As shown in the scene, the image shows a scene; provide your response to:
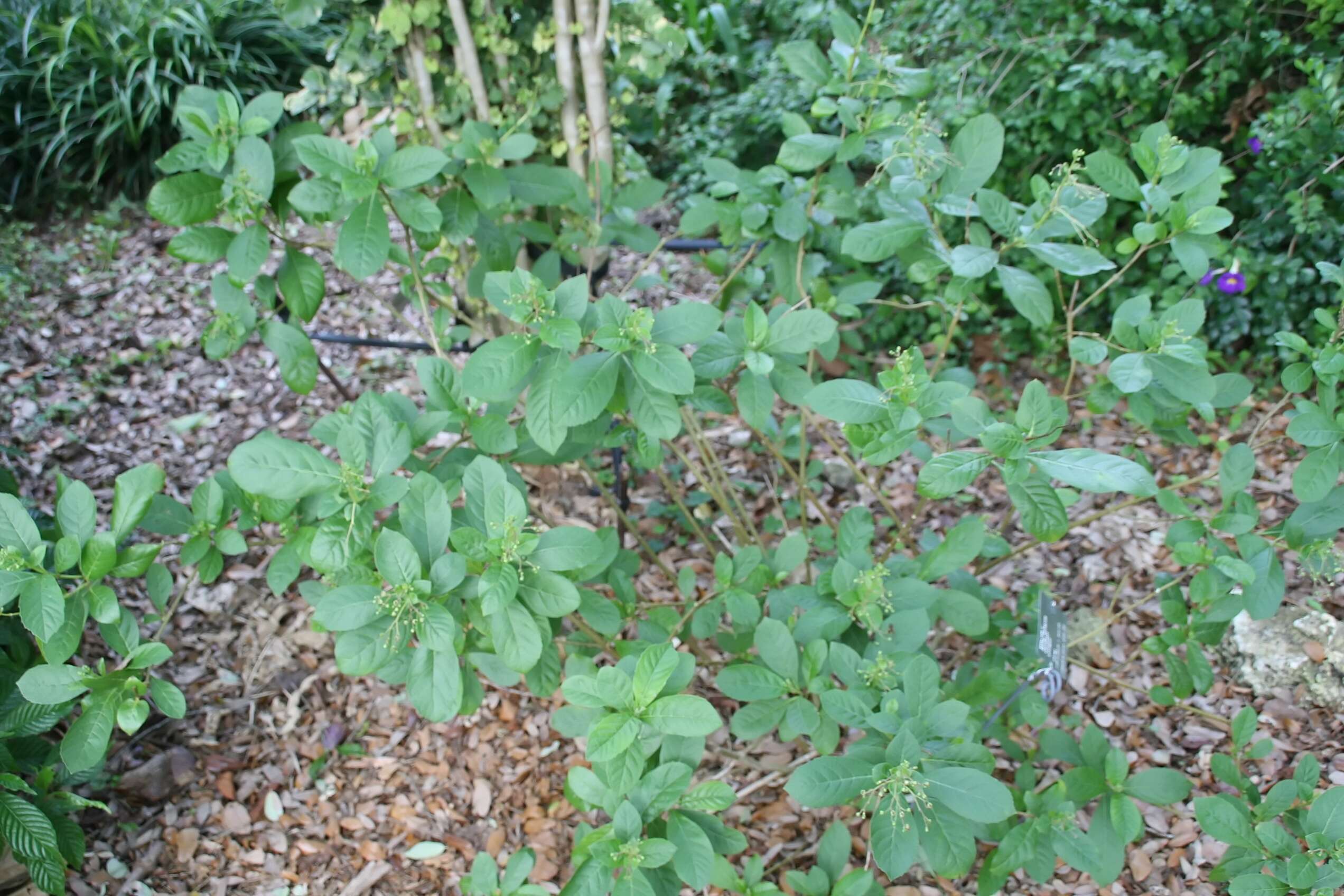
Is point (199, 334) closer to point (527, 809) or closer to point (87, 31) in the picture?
point (87, 31)

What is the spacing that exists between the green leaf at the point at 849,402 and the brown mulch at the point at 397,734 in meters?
0.90

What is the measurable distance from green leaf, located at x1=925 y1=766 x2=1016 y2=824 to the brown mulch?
687 mm

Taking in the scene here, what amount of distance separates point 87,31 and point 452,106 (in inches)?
137

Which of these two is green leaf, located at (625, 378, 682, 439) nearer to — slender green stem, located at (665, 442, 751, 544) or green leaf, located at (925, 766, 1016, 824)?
slender green stem, located at (665, 442, 751, 544)

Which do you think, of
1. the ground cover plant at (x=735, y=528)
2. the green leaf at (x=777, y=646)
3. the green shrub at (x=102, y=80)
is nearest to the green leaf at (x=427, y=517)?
the ground cover plant at (x=735, y=528)

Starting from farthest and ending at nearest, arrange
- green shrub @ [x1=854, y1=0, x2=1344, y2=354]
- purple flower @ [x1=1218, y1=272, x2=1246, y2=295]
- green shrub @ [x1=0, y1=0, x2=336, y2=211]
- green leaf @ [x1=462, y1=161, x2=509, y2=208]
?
green shrub @ [x1=0, y1=0, x2=336, y2=211], purple flower @ [x1=1218, y1=272, x2=1246, y2=295], green shrub @ [x1=854, y1=0, x2=1344, y2=354], green leaf @ [x1=462, y1=161, x2=509, y2=208]

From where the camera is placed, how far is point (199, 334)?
402 cm

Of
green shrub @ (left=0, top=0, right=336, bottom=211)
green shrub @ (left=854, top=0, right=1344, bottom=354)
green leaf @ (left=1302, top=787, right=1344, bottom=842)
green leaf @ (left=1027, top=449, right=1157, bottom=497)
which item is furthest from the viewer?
green shrub @ (left=0, top=0, right=336, bottom=211)

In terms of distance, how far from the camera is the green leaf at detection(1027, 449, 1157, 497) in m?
1.39

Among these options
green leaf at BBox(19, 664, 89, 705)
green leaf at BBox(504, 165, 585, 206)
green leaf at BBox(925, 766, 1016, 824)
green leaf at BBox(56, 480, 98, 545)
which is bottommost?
green leaf at BBox(925, 766, 1016, 824)

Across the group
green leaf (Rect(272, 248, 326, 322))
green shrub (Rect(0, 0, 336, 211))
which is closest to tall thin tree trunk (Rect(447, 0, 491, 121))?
green leaf (Rect(272, 248, 326, 322))

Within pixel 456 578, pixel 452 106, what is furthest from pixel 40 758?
pixel 452 106

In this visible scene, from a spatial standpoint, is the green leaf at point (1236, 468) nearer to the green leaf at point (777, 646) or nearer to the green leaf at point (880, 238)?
the green leaf at point (880, 238)

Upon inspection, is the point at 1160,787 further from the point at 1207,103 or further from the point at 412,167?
the point at 1207,103
